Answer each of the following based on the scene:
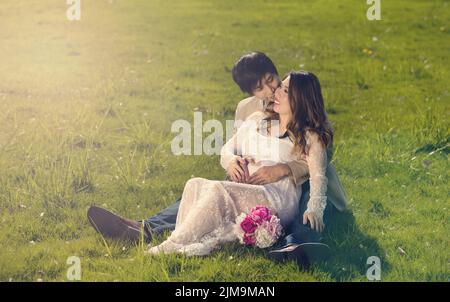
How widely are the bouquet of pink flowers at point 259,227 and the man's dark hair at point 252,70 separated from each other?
1.50m

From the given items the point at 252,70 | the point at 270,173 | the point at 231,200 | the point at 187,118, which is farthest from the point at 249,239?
the point at 187,118

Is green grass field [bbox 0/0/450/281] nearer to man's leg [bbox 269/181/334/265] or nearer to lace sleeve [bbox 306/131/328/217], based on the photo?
man's leg [bbox 269/181/334/265]

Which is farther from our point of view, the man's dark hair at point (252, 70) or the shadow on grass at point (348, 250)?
the man's dark hair at point (252, 70)

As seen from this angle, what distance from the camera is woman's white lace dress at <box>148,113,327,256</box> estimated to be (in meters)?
7.27

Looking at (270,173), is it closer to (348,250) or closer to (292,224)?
(292,224)

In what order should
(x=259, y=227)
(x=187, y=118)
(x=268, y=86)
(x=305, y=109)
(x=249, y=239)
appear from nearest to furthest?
1. (x=259, y=227)
2. (x=249, y=239)
3. (x=305, y=109)
4. (x=268, y=86)
5. (x=187, y=118)

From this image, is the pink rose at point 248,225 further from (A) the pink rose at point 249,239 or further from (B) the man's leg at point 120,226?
(B) the man's leg at point 120,226

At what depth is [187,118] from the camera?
1184 centimetres

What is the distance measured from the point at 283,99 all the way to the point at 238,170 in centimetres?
69

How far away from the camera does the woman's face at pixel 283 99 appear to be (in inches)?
298

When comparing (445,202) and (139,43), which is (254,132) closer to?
(445,202)

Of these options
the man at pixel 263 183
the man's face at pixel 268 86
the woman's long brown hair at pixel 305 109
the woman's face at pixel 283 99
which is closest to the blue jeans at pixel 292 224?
the man at pixel 263 183

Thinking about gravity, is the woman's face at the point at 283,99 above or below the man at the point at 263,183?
above

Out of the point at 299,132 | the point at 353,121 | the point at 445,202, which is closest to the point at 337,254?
the point at 299,132
